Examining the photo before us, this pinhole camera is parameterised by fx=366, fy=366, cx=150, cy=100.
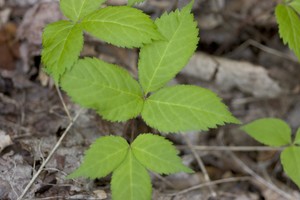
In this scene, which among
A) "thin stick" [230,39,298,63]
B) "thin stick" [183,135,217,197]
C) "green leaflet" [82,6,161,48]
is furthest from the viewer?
"thin stick" [230,39,298,63]

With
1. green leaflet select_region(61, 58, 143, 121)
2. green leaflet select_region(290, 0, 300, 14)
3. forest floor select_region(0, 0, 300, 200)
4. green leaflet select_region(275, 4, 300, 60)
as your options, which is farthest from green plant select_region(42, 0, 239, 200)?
green leaflet select_region(290, 0, 300, 14)

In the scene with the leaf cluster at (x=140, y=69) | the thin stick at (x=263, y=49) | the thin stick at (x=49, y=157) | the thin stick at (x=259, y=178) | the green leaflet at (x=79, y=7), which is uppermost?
the green leaflet at (x=79, y=7)

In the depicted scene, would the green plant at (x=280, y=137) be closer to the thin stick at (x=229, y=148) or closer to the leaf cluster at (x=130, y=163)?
the thin stick at (x=229, y=148)

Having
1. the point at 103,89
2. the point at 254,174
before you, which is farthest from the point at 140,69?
the point at 254,174

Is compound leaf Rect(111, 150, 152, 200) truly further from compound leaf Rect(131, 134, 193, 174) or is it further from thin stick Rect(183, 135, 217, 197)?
thin stick Rect(183, 135, 217, 197)

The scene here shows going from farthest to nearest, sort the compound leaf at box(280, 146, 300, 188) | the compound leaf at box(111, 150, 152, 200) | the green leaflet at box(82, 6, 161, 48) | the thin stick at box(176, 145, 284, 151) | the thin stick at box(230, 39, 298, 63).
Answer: the thin stick at box(230, 39, 298, 63)
the thin stick at box(176, 145, 284, 151)
the compound leaf at box(280, 146, 300, 188)
the green leaflet at box(82, 6, 161, 48)
the compound leaf at box(111, 150, 152, 200)

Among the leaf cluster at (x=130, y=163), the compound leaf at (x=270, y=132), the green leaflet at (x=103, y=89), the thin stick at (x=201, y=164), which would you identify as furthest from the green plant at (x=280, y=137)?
the green leaflet at (x=103, y=89)

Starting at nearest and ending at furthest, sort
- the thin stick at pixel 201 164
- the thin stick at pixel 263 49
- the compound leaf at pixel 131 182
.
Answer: the compound leaf at pixel 131 182, the thin stick at pixel 201 164, the thin stick at pixel 263 49

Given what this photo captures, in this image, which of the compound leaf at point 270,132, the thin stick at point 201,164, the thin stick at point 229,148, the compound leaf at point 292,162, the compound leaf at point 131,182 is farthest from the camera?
the thin stick at point 229,148
